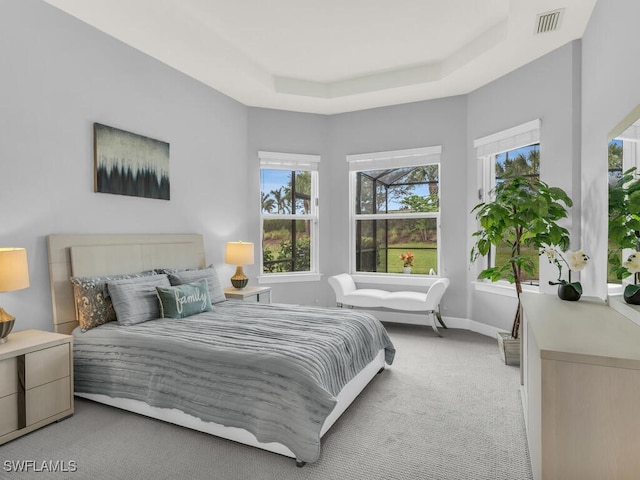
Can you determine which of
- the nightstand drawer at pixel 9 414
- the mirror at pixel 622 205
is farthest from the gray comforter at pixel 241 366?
the mirror at pixel 622 205

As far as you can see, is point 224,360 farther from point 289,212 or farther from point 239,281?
point 289,212

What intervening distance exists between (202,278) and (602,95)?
140 inches

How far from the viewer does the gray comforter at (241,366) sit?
6.51ft

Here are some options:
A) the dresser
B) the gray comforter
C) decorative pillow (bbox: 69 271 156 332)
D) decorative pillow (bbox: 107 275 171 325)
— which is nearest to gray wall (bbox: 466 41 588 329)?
the gray comforter

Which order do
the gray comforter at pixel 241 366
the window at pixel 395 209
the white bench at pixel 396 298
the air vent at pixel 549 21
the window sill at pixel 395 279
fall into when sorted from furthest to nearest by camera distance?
the window at pixel 395 209 < the window sill at pixel 395 279 < the white bench at pixel 396 298 < the air vent at pixel 549 21 < the gray comforter at pixel 241 366

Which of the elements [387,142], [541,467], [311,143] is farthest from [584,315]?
[311,143]

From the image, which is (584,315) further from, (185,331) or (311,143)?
(311,143)

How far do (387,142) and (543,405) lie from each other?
165 inches

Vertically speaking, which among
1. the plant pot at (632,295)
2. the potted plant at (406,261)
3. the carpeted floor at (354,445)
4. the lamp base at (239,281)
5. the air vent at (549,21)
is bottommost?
the carpeted floor at (354,445)

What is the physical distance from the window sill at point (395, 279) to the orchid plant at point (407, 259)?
0.51 feet

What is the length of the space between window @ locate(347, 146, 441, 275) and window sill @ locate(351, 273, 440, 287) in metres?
0.10

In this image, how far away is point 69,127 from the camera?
2.97m

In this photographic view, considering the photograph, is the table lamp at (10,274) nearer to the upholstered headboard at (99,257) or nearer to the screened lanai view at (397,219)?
the upholstered headboard at (99,257)

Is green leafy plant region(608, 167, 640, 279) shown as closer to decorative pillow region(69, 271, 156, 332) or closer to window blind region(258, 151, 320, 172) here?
decorative pillow region(69, 271, 156, 332)
